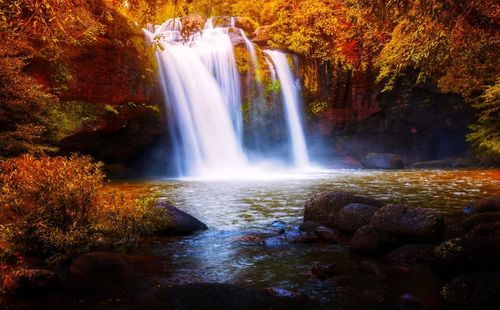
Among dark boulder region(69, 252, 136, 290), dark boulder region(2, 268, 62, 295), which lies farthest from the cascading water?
dark boulder region(2, 268, 62, 295)

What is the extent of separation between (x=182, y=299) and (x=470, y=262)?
367 centimetres

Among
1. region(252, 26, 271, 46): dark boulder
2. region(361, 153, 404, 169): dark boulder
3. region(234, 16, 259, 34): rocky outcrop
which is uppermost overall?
region(234, 16, 259, 34): rocky outcrop

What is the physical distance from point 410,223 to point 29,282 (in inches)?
238

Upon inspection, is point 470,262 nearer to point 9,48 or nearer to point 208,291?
point 208,291

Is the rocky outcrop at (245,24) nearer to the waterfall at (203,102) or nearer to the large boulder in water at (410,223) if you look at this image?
the waterfall at (203,102)

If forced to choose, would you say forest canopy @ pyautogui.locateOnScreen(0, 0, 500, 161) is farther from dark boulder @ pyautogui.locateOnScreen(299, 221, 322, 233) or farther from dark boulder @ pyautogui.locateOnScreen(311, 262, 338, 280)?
dark boulder @ pyautogui.locateOnScreen(299, 221, 322, 233)

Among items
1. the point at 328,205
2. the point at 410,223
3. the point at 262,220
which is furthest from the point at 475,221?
the point at 262,220

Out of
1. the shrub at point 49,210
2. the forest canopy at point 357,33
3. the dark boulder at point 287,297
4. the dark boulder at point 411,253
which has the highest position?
the forest canopy at point 357,33

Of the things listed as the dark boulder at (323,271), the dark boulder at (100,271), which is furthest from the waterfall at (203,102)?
the dark boulder at (323,271)

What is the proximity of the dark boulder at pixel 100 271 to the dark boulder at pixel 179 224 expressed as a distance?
2.08 metres

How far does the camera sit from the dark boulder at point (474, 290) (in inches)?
175

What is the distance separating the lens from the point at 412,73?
81.5 ft

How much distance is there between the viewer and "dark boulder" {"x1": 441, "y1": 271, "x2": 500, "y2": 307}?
4434 mm

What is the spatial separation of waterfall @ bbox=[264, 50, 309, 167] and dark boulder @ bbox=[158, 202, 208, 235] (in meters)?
17.5
